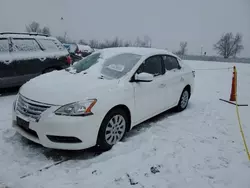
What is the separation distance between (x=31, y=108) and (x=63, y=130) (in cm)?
60

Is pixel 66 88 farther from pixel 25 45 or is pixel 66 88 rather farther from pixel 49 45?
pixel 49 45

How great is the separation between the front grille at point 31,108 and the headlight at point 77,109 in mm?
202

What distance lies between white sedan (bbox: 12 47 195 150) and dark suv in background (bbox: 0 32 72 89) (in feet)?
8.74

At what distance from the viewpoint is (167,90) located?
188 inches

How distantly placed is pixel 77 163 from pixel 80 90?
105 centimetres

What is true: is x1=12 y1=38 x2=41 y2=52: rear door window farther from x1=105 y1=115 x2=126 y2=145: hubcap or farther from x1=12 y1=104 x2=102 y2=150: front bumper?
x1=105 y1=115 x2=126 y2=145: hubcap

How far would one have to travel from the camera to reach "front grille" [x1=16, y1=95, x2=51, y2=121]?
9.89 feet

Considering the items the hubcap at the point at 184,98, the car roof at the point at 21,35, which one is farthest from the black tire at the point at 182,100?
the car roof at the point at 21,35

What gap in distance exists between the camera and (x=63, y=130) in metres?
2.95

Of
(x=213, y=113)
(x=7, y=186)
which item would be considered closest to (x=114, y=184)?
(x=7, y=186)

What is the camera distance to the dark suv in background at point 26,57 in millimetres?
6148

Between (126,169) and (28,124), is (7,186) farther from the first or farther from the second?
(126,169)

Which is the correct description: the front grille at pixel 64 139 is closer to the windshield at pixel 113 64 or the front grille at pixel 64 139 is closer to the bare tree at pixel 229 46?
the windshield at pixel 113 64

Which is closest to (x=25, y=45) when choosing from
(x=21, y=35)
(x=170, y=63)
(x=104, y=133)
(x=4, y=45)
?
(x=21, y=35)
